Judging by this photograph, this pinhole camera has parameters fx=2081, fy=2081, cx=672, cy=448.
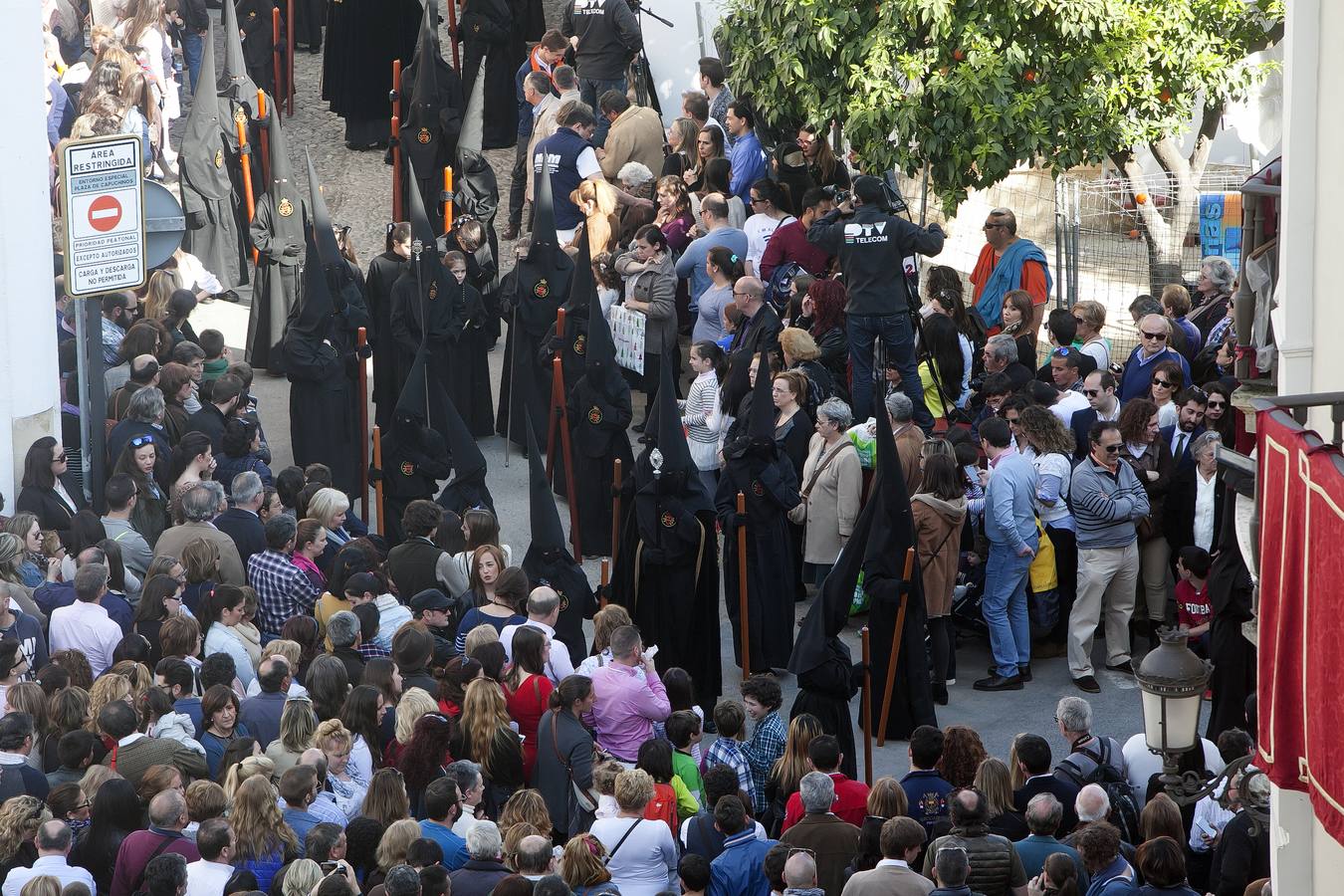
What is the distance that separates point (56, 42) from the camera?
17.9 meters

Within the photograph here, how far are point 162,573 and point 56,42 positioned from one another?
8926 millimetres

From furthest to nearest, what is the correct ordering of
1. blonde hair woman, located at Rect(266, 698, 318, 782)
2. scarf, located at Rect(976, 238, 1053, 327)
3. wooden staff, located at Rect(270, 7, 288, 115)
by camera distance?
wooden staff, located at Rect(270, 7, 288, 115), scarf, located at Rect(976, 238, 1053, 327), blonde hair woman, located at Rect(266, 698, 318, 782)

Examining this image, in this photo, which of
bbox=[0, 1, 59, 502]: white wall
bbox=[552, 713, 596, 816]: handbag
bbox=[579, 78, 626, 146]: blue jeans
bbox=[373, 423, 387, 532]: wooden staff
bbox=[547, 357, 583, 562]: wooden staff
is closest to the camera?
bbox=[552, 713, 596, 816]: handbag

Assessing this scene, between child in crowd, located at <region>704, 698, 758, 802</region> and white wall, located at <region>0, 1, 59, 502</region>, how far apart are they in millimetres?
5097

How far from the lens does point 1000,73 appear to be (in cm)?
1412

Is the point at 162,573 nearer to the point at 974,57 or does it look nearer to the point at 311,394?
the point at 311,394

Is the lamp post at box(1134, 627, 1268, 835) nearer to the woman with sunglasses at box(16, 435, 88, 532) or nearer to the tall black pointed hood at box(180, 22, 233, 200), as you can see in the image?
the woman with sunglasses at box(16, 435, 88, 532)

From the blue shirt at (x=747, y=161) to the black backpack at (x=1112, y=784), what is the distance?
7.48 m

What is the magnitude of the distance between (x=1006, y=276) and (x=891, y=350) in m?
1.34

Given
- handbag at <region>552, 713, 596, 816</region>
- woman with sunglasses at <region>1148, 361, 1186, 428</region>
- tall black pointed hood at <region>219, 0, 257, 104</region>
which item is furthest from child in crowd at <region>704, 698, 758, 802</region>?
tall black pointed hood at <region>219, 0, 257, 104</region>

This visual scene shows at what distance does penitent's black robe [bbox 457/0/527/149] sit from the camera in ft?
62.8

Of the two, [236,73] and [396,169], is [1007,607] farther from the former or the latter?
[236,73]

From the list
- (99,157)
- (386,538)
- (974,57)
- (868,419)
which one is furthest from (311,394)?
(974,57)

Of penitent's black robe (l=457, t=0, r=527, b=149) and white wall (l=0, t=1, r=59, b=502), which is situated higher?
penitent's black robe (l=457, t=0, r=527, b=149)
